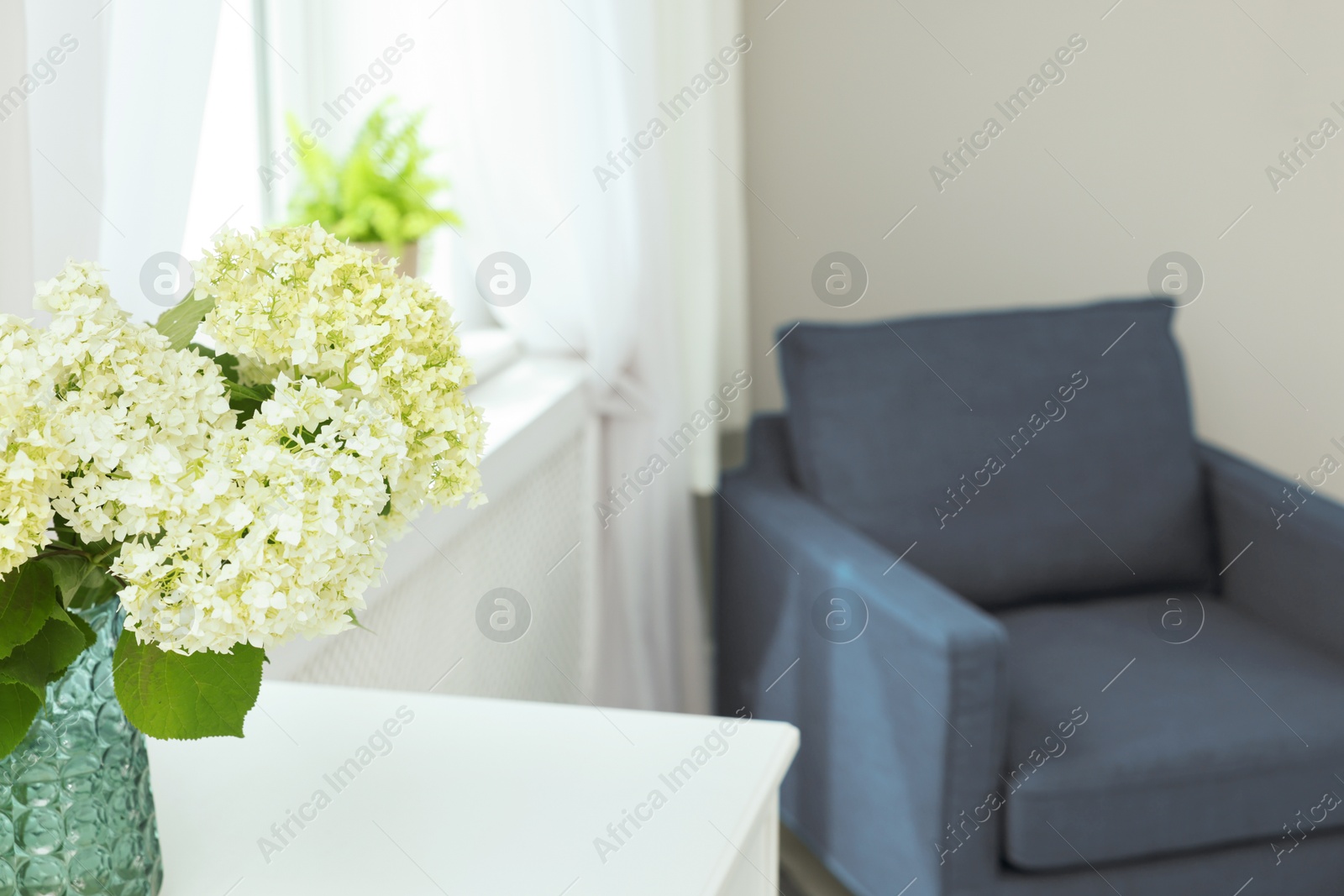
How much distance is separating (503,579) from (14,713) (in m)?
1.13

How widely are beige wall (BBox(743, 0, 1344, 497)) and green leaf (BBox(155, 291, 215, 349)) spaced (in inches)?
81.2

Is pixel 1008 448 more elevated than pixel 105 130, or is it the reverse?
pixel 105 130

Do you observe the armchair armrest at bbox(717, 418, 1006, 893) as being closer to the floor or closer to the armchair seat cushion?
the armchair seat cushion

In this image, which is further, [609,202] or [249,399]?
[609,202]

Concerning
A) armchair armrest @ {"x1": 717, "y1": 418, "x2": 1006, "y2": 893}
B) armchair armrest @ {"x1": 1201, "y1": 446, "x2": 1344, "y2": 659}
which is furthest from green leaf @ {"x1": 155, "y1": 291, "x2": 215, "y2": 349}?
Answer: armchair armrest @ {"x1": 1201, "y1": 446, "x2": 1344, "y2": 659}

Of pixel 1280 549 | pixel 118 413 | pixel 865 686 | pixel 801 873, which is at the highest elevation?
pixel 118 413

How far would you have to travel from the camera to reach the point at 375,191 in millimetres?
1662

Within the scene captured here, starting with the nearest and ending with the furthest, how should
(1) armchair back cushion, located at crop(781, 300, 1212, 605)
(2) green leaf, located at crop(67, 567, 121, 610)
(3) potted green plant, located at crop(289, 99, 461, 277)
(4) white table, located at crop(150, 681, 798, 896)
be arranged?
(2) green leaf, located at crop(67, 567, 121, 610) → (4) white table, located at crop(150, 681, 798, 896) → (3) potted green plant, located at crop(289, 99, 461, 277) → (1) armchair back cushion, located at crop(781, 300, 1212, 605)

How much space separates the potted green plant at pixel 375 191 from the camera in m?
1.65

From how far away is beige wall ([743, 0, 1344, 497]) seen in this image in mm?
2428

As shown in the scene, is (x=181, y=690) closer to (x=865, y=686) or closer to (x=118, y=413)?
(x=118, y=413)

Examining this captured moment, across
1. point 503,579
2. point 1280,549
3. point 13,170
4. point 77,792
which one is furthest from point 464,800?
point 1280,549

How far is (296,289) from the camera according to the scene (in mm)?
570

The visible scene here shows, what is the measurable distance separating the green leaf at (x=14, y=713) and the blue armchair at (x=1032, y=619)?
1.07 meters
